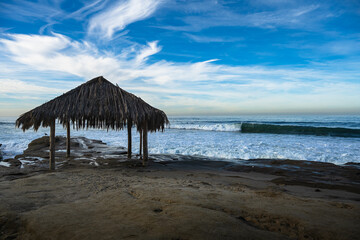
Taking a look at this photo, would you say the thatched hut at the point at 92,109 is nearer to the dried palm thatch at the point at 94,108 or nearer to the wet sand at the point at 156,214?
the dried palm thatch at the point at 94,108

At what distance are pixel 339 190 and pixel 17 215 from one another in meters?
7.08

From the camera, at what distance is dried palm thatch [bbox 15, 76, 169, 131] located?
722 cm

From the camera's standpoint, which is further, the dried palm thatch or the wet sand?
the dried palm thatch

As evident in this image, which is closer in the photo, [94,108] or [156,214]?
[156,214]

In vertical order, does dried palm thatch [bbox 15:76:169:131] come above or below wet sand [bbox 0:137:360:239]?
above

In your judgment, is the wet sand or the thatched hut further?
the thatched hut

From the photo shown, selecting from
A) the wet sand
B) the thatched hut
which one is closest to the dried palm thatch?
the thatched hut

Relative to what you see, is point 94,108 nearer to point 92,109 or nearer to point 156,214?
point 92,109

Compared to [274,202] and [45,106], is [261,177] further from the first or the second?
[45,106]

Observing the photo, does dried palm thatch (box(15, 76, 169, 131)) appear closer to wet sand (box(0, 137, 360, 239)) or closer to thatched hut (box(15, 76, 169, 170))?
thatched hut (box(15, 76, 169, 170))

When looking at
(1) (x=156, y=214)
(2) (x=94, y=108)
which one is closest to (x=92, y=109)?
(2) (x=94, y=108)

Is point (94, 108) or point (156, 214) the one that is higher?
point (94, 108)

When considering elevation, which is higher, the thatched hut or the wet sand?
the thatched hut

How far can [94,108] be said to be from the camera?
755cm
